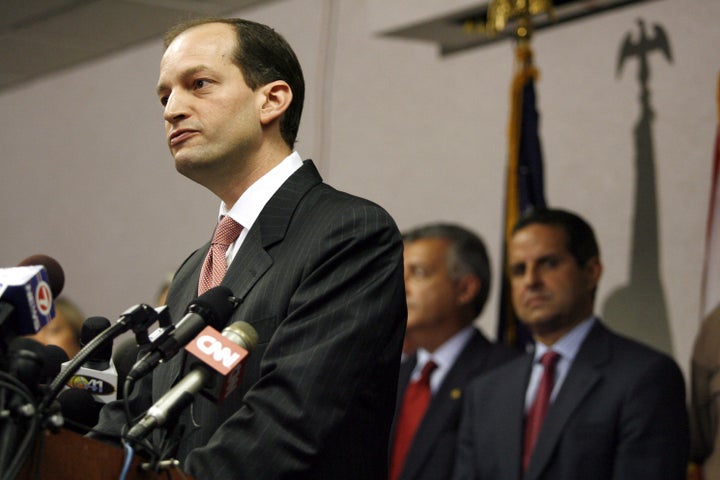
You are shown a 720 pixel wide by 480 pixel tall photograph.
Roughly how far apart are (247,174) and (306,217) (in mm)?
204

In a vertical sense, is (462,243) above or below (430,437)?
above

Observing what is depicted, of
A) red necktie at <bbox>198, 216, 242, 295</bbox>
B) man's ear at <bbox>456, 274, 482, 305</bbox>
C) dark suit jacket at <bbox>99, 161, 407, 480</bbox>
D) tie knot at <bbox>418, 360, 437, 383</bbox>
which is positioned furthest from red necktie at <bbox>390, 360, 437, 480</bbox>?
dark suit jacket at <bbox>99, 161, 407, 480</bbox>

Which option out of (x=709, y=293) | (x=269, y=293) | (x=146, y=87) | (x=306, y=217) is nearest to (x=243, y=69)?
(x=306, y=217)

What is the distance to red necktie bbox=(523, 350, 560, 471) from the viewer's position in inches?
177

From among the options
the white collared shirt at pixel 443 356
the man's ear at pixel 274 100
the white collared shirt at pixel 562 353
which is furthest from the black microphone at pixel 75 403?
the white collared shirt at pixel 443 356

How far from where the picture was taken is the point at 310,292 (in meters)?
2.12

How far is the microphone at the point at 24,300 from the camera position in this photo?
1.64m

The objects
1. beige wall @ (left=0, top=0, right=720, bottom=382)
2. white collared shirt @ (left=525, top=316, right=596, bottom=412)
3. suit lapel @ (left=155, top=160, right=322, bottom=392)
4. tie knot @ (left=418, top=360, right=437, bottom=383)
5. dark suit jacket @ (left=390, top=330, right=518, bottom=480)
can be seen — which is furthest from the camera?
Result: beige wall @ (left=0, top=0, right=720, bottom=382)

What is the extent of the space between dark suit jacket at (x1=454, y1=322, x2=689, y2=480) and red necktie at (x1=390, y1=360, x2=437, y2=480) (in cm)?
31

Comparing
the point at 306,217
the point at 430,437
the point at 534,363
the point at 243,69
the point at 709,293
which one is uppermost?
the point at 243,69

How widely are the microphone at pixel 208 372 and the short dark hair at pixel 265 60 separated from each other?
87 cm

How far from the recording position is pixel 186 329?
5.77 ft

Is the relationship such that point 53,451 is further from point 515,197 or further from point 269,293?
point 515,197

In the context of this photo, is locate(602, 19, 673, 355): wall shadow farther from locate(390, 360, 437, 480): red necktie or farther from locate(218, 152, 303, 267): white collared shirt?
locate(218, 152, 303, 267): white collared shirt
